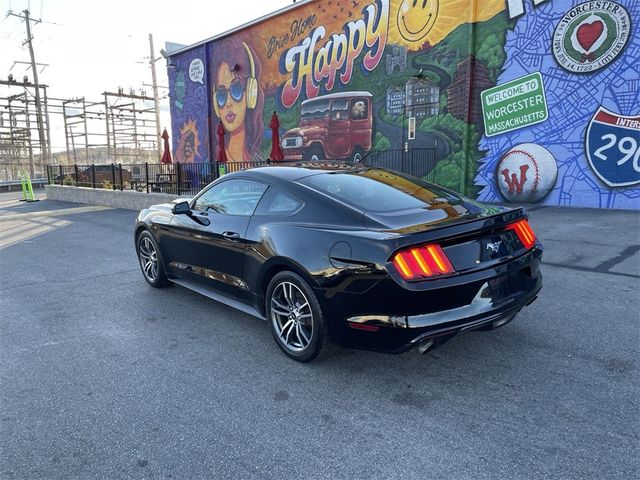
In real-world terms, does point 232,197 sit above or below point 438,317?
above

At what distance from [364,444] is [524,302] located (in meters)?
1.59

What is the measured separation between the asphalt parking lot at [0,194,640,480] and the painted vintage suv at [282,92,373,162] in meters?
10.8

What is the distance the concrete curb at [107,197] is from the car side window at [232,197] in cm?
921

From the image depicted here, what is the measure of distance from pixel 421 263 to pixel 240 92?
18337 millimetres

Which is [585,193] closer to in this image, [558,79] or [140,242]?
[558,79]

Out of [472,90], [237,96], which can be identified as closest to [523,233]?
[472,90]

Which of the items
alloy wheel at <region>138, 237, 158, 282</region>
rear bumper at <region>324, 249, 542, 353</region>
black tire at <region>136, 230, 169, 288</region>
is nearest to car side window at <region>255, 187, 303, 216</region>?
rear bumper at <region>324, 249, 542, 353</region>

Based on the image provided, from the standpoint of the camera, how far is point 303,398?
296cm

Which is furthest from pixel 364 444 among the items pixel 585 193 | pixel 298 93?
Answer: pixel 298 93

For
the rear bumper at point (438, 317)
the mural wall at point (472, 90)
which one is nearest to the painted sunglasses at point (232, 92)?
the mural wall at point (472, 90)

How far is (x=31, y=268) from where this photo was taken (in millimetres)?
6980

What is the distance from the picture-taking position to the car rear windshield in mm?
3445

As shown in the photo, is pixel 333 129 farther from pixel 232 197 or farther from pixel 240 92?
pixel 232 197

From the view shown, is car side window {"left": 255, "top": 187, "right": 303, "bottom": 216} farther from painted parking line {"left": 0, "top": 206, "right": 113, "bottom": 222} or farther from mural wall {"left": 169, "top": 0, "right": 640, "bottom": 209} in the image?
painted parking line {"left": 0, "top": 206, "right": 113, "bottom": 222}
